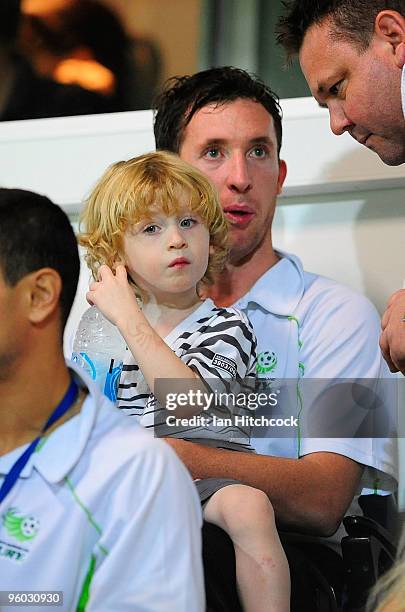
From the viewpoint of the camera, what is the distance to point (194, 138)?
1764 mm

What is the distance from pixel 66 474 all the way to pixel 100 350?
48 cm

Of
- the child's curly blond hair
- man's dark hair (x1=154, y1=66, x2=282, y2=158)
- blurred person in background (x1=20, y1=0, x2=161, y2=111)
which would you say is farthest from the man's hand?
blurred person in background (x1=20, y1=0, x2=161, y2=111)

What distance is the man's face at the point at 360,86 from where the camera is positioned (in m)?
1.57

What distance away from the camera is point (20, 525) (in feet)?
3.35

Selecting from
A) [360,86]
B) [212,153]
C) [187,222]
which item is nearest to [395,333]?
[187,222]

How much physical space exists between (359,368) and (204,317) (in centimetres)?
26

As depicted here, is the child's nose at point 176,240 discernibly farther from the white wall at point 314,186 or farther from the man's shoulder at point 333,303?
the white wall at point 314,186

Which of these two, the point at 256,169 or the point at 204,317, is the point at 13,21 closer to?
the point at 256,169

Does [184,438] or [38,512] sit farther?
[184,438]

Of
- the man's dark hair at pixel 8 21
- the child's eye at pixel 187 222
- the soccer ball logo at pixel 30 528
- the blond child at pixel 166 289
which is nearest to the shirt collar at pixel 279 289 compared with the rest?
the blond child at pixel 166 289

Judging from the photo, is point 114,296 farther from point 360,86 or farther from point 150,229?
point 360,86

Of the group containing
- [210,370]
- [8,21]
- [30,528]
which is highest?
[8,21]

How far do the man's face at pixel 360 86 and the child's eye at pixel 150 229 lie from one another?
35 cm

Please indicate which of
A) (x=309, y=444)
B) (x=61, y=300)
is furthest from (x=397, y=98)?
(x=61, y=300)
